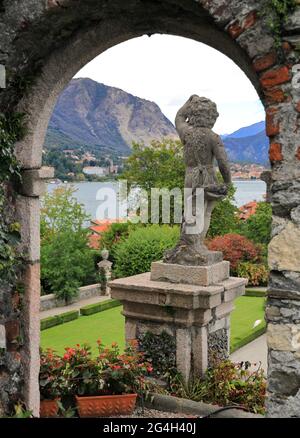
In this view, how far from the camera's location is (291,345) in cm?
342

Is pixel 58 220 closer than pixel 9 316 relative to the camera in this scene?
No

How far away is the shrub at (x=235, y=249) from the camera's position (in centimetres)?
1788

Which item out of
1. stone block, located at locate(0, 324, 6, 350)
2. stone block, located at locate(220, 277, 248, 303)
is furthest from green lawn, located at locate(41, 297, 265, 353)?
stone block, located at locate(0, 324, 6, 350)

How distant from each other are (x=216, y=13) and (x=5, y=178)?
78.5 inches

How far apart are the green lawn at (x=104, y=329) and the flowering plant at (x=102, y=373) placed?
4.45 meters

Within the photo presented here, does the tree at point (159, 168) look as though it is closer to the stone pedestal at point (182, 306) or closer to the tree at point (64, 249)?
the tree at point (64, 249)

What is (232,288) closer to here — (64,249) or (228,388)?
(228,388)

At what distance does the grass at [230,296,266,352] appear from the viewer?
11.0m

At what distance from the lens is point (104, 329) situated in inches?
477

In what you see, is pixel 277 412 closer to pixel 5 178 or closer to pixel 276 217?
pixel 276 217

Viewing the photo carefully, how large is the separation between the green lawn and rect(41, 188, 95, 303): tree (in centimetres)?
151

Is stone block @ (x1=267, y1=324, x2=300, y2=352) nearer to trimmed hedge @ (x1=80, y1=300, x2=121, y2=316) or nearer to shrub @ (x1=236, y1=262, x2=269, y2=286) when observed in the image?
trimmed hedge @ (x1=80, y1=300, x2=121, y2=316)

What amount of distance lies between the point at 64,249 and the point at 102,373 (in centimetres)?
1003
